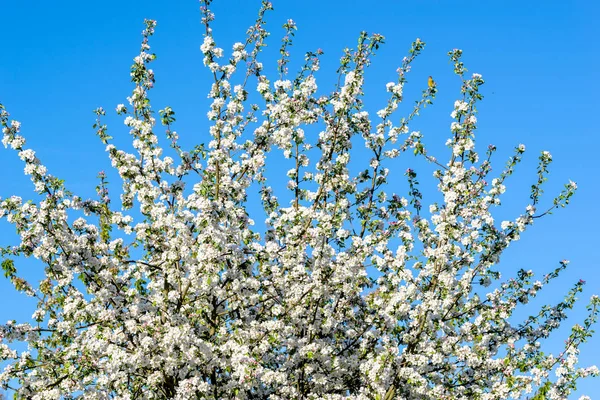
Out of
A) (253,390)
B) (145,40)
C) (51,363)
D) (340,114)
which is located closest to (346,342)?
(253,390)

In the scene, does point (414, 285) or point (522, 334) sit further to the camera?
point (522, 334)

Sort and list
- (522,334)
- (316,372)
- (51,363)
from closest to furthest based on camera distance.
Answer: (51,363) < (316,372) < (522,334)

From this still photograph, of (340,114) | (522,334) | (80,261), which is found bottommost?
(522,334)

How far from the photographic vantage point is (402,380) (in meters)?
16.0

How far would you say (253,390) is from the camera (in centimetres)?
1644

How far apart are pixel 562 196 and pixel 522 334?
329 centimetres

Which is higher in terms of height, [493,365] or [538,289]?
[538,289]

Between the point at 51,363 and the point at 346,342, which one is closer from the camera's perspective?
the point at 51,363

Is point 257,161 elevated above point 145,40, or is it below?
below

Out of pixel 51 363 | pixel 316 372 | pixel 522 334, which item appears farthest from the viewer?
pixel 522 334

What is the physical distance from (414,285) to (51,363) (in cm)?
743

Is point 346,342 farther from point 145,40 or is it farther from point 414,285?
point 145,40

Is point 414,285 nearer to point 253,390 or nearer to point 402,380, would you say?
point 402,380

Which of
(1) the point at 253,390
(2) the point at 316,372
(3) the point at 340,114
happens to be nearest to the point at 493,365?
(2) the point at 316,372
